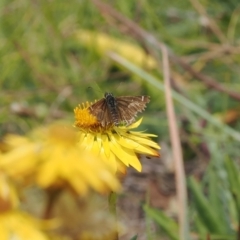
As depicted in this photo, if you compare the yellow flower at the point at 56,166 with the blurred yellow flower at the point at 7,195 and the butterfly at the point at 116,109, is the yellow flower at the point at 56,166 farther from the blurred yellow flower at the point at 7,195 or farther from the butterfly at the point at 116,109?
the butterfly at the point at 116,109

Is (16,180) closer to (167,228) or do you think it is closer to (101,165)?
(101,165)

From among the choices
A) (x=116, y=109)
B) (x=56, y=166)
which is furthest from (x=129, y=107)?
(x=56, y=166)

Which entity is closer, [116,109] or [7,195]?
[7,195]

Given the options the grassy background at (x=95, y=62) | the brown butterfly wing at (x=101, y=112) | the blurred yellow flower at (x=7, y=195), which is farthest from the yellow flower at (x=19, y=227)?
the grassy background at (x=95, y=62)

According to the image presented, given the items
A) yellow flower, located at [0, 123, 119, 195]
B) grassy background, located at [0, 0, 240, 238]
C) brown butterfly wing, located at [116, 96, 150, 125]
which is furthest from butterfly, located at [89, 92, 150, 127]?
grassy background, located at [0, 0, 240, 238]

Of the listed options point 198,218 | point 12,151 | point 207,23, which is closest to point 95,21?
point 207,23

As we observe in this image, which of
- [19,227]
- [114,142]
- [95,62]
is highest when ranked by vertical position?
[95,62]

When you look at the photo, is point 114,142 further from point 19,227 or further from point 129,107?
point 19,227
